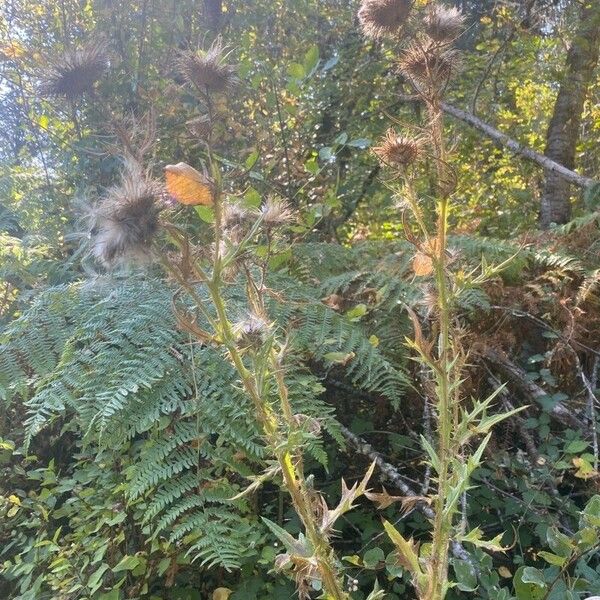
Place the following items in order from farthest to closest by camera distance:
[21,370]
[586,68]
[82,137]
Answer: [586,68]
[82,137]
[21,370]

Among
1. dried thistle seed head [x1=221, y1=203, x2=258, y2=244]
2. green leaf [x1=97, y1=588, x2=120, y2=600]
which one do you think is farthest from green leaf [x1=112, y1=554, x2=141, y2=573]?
dried thistle seed head [x1=221, y1=203, x2=258, y2=244]

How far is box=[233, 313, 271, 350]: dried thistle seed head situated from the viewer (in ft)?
2.26

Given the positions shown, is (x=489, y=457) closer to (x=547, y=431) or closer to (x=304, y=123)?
(x=547, y=431)

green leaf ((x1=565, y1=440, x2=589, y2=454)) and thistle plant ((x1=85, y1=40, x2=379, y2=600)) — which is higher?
thistle plant ((x1=85, y1=40, x2=379, y2=600))

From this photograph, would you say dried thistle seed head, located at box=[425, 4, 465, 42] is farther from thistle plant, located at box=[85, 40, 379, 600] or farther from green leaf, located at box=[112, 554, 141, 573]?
green leaf, located at box=[112, 554, 141, 573]

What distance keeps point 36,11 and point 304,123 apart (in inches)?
44.6

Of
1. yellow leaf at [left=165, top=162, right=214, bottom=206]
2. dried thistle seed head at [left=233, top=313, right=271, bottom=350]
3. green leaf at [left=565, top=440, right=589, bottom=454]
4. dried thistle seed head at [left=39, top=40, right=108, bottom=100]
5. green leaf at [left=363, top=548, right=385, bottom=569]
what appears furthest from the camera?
dried thistle seed head at [left=39, top=40, right=108, bottom=100]

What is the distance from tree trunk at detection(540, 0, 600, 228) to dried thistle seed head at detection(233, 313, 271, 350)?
1728mm

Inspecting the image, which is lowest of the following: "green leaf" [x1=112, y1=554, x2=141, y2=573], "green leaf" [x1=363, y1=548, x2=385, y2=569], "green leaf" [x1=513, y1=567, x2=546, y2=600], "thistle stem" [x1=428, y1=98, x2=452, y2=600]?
"green leaf" [x1=513, y1=567, x2=546, y2=600]

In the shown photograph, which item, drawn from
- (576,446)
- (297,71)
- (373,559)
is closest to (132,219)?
(373,559)

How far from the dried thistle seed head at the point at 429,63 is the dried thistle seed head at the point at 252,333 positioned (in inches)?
15.5

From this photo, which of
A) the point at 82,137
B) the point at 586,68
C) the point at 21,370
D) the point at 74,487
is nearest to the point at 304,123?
the point at 82,137

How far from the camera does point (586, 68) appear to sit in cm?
226

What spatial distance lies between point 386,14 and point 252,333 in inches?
21.2
